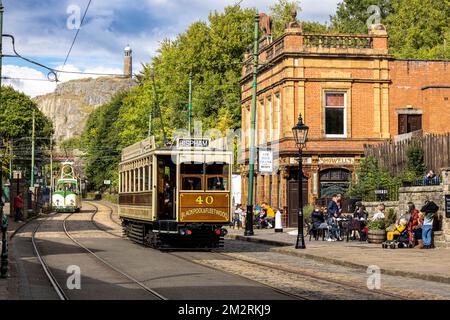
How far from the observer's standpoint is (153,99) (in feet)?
254

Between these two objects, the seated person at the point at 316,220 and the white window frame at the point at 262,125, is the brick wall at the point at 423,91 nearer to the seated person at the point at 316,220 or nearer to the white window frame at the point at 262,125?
the white window frame at the point at 262,125

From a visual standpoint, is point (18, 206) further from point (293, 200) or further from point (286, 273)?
point (286, 273)

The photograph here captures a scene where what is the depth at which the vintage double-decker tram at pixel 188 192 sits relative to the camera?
2647 cm

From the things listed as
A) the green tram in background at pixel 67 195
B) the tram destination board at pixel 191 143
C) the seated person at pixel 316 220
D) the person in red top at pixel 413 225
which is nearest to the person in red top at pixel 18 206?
the green tram in background at pixel 67 195

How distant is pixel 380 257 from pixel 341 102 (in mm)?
21730

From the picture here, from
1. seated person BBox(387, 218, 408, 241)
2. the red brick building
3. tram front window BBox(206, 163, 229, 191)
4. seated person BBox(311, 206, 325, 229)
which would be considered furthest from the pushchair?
the red brick building

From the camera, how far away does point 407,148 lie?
36375mm

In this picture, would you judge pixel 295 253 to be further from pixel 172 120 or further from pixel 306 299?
pixel 172 120

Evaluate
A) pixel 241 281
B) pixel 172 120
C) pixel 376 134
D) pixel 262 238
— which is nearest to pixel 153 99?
pixel 172 120

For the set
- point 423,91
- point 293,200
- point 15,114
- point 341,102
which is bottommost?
point 293,200

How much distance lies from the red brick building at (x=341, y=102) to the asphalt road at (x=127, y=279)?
16.9m

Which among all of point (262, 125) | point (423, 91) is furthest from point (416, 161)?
point (262, 125)

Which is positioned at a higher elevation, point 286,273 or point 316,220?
point 316,220

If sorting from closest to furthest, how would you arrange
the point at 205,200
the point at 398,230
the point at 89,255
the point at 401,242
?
the point at 89,255, the point at 205,200, the point at 401,242, the point at 398,230
